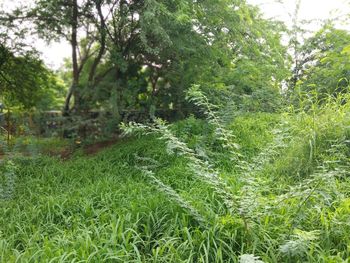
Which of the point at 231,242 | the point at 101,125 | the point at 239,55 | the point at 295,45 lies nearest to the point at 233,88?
the point at 239,55

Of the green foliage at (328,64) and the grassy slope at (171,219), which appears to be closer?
the grassy slope at (171,219)

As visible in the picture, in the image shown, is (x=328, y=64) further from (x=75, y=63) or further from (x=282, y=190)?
(x=75, y=63)

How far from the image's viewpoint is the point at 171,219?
2.18 m

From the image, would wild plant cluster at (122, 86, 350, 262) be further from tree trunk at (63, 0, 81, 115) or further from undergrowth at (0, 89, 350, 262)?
tree trunk at (63, 0, 81, 115)

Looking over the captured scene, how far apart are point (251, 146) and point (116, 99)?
2112mm

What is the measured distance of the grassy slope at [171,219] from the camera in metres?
1.85

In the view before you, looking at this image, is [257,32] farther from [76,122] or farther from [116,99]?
[76,122]

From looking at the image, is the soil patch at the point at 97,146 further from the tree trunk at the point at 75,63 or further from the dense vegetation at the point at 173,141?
the tree trunk at the point at 75,63

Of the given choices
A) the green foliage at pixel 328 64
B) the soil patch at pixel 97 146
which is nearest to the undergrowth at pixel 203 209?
the green foliage at pixel 328 64

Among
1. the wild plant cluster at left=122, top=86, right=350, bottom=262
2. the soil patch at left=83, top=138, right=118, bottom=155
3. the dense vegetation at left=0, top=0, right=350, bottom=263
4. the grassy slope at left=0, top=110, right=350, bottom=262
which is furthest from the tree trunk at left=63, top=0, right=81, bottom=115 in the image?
the wild plant cluster at left=122, top=86, right=350, bottom=262

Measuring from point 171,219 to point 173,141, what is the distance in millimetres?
534

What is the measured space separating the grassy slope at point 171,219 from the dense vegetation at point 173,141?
0.04 feet

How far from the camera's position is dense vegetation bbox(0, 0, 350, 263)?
1945 mm

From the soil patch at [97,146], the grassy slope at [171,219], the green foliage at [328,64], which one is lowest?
the grassy slope at [171,219]
